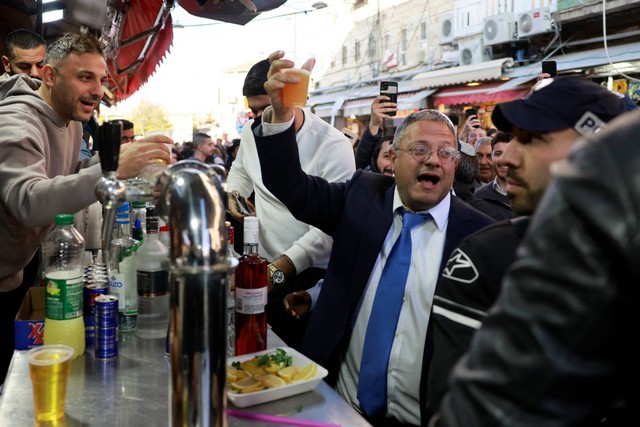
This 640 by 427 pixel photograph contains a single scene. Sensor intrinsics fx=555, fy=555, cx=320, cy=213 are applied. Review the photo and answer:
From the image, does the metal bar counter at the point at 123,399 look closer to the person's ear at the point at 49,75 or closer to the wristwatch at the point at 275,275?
the wristwatch at the point at 275,275

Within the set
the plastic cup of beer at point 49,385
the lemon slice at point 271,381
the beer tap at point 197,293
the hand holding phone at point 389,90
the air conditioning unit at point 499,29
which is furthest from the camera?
the air conditioning unit at point 499,29

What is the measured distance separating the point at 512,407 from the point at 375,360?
1.45 m

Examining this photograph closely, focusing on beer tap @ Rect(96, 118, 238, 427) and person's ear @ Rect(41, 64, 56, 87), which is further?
person's ear @ Rect(41, 64, 56, 87)

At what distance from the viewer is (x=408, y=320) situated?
1.96 meters

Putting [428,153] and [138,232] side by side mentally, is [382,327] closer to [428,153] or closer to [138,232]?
[428,153]

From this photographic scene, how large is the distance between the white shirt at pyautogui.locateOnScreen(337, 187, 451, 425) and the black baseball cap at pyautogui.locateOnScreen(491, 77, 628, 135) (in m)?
0.80

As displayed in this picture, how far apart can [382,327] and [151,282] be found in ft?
2.66

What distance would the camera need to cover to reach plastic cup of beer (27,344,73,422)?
119 cm

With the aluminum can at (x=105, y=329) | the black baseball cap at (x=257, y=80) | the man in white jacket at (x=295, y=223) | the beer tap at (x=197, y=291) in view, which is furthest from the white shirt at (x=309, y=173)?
the beer tap at (x=197, y=291)

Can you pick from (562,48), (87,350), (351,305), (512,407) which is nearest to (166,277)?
(87,350)

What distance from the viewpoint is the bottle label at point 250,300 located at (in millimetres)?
1546

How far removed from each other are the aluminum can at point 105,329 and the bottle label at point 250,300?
0.36 metres

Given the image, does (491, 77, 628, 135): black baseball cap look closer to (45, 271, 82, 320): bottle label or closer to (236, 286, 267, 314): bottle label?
(236, 286, 267, 314): bottle label

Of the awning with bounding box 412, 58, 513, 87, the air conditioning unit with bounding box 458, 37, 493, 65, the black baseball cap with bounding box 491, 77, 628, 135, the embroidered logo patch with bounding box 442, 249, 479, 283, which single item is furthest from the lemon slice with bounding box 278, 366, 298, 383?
the air conditioning unit with bounding box 458, 37, 493, 65
